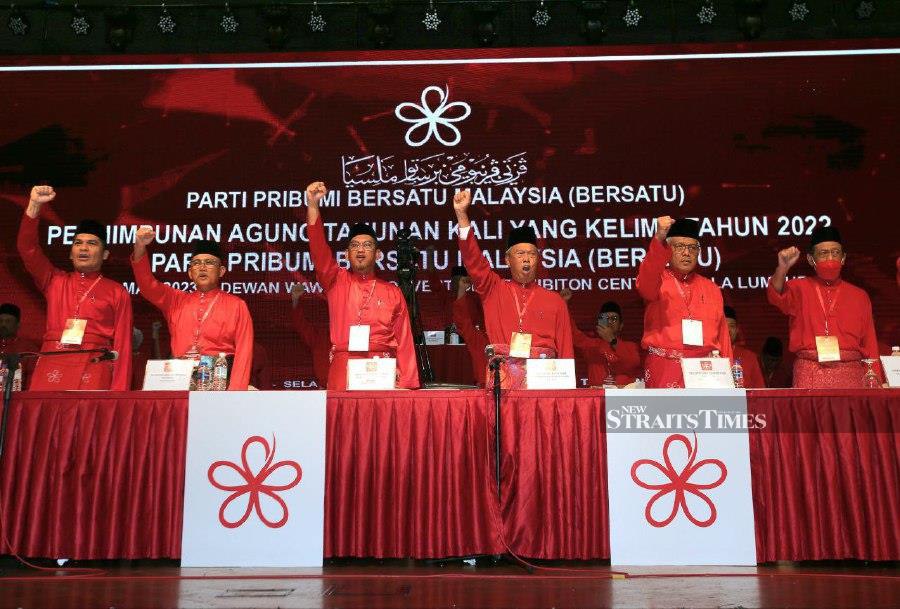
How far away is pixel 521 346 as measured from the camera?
15.2 feet

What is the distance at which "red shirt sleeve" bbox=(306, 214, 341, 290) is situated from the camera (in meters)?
5.03

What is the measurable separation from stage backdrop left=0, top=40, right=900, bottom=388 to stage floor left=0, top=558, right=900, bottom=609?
3448mm

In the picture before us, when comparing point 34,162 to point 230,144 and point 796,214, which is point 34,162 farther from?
point 796,214

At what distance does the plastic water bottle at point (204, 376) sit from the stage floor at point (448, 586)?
0.81 m

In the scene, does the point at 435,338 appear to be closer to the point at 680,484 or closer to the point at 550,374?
the point at 550,374

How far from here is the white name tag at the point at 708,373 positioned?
3.98 meters

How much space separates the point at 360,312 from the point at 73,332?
5.36 feet

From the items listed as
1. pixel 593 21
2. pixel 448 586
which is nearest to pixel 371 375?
pixel 448 586

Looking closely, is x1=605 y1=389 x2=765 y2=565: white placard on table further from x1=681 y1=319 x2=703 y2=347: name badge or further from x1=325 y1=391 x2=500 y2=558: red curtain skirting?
x1=681 y1=319 x2=703 y2=347: name badge

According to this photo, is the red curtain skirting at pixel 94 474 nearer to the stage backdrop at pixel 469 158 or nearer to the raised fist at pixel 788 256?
the stage backdrop at pixel 469 158

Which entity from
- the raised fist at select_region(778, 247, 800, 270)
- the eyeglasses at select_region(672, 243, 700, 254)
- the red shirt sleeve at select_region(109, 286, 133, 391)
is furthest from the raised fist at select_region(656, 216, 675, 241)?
the red shirt sleeve at select_region(109, 286, 133, 391)

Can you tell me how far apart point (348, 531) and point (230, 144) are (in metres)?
4.30

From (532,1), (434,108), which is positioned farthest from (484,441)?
(532,1)

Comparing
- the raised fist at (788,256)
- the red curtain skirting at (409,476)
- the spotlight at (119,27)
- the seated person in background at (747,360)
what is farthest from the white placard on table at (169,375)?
the spotlight at (119,27)
